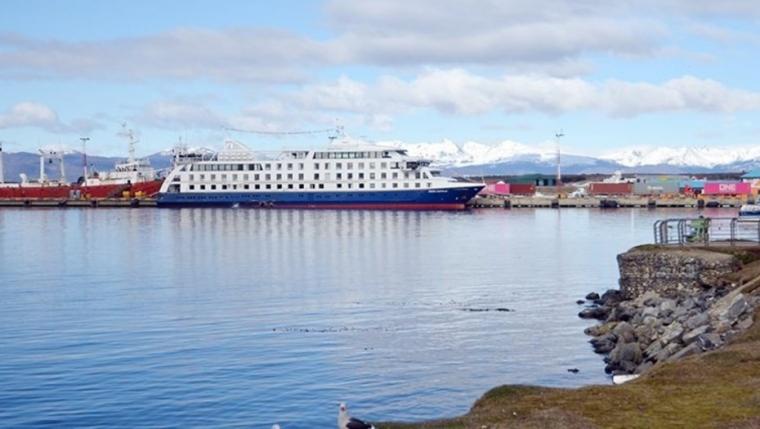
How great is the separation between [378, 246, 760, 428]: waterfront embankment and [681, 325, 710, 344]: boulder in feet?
0.09

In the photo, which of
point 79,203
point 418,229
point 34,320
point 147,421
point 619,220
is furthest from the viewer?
point 79,203

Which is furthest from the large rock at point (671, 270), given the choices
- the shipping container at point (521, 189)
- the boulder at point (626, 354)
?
the shipping container at point (521, 189)

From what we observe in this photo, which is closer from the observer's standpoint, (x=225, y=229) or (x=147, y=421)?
(x=147, y=421)

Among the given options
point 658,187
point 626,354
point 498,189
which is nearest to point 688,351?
point 626,354

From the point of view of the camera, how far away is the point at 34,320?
31406 mm

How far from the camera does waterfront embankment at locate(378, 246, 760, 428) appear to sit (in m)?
13.2

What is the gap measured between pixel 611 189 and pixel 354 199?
48.9 meters

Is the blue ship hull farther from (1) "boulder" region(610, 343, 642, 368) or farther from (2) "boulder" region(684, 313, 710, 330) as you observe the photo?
(2) "boulder" region(684, 313, 710, 330)

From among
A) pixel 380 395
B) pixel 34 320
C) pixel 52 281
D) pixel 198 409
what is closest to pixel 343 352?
pixel 380 395

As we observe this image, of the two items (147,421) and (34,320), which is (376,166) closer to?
(34,320)

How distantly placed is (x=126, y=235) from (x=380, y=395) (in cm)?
6009

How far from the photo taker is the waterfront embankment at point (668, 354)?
520 inches

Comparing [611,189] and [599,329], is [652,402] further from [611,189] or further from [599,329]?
[611,189]

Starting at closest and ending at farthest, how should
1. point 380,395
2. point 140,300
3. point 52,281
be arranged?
1. point 380,395
2. point 140,300
3. point 52,281
